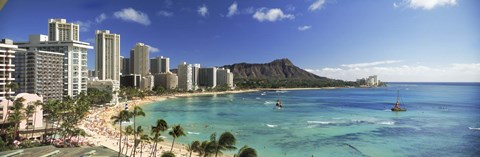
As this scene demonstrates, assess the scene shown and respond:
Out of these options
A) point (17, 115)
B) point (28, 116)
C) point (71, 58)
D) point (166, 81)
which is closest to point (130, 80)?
point (166, 81)

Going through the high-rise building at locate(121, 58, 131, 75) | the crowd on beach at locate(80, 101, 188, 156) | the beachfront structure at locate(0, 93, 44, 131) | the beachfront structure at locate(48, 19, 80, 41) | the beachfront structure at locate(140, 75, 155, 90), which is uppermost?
Result: the beachfront structure at locate(48, 19, 80, 41)

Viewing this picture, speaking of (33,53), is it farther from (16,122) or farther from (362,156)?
(362,156)

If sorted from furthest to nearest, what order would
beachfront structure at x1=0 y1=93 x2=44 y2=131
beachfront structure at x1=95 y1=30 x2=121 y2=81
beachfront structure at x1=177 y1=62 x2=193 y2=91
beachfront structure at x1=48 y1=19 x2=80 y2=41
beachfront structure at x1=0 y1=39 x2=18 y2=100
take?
1. beachfront structure at x1=177 y1=62 x2=193 y2=91
2. beachfront structure at x1=95 y1=30 x2=121 y2=81
3. beachfront structure at x1=48 y1=19 x2=80 y2=41
4. beachfront structure at x1=0 y1=39 x2=18 y2=100
5. beachfront structure at x1=0 y1=93 x2=44 y2=131

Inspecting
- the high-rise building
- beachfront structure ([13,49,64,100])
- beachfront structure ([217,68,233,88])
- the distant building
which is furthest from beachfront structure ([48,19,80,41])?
beachfront structure ([217,68,233,88])

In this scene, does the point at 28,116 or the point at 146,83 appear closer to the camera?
the point at 28,116

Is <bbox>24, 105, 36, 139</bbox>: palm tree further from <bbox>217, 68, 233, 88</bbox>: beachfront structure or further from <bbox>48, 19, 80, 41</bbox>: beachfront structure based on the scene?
<bbox>217, 68, 233, 88</bbox>: beachfront structure

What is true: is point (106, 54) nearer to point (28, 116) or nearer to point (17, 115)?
point (28, 116)

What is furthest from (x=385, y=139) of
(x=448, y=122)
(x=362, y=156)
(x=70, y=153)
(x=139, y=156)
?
(x=70, y=153)

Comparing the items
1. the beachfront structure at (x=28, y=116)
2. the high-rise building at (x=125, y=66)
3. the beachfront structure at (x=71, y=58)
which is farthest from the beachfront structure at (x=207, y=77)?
the beachfront structure at (x=28, y=116)
